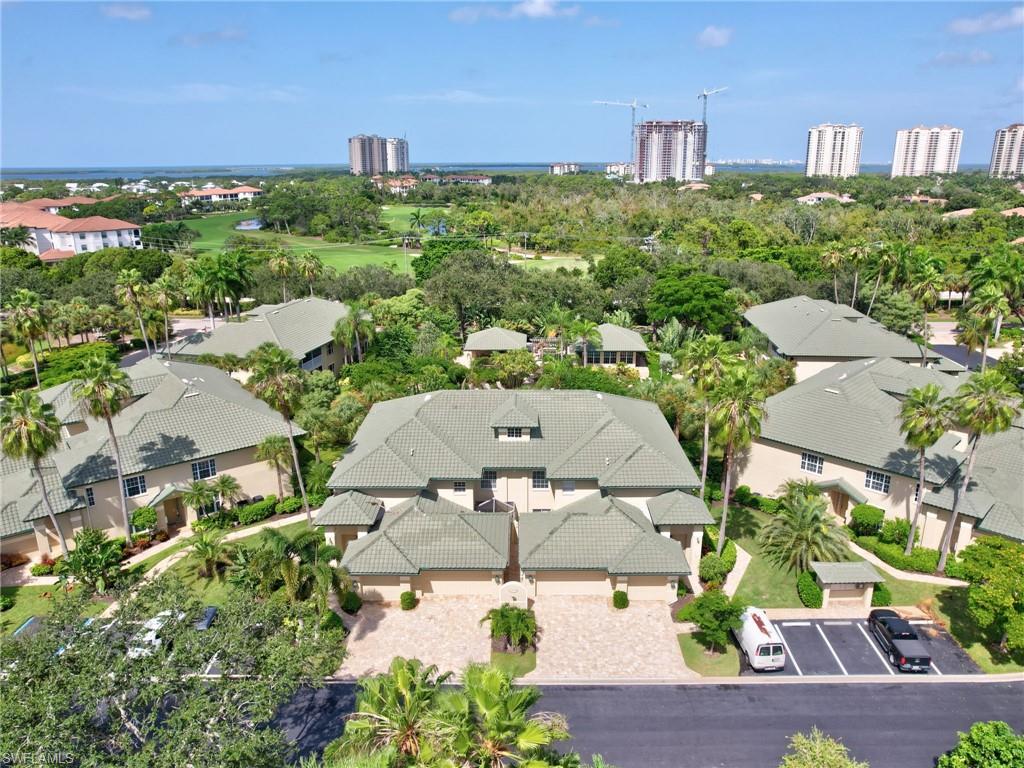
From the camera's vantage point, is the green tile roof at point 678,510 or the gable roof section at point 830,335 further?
the gable roof section at point 830,335

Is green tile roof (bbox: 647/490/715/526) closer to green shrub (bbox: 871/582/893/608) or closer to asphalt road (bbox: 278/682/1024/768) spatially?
asphalt road (bbox: 278/682/1024/768)

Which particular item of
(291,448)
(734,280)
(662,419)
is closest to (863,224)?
(734,280)

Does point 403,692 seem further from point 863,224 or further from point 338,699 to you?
point 863,224

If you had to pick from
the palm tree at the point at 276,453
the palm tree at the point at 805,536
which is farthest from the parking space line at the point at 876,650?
the palm tree at the point at 276,453

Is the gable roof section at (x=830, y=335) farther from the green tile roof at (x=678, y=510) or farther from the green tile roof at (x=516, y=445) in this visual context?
the green tile roof at (x=678, y=510)

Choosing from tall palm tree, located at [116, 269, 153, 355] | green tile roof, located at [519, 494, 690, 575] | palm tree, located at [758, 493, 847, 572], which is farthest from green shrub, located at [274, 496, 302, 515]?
tall palm tree, located at [116, 269, 153, 355]

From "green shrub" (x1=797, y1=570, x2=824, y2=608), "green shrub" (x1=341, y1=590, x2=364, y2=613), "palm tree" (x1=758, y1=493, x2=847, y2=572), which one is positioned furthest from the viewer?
"palm tree" (x1=758, y1=493, x2=847, y2=572)
